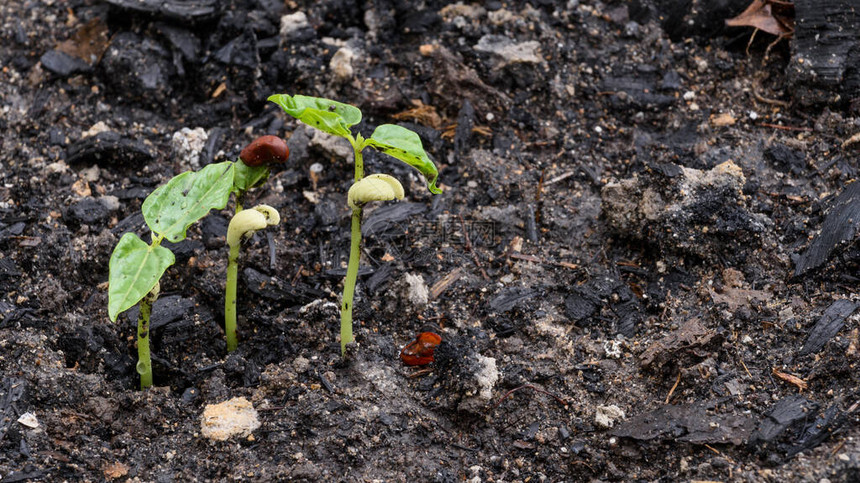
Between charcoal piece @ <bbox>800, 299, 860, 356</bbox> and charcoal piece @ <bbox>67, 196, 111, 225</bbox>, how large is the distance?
305 cm

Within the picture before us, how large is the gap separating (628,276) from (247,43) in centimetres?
245

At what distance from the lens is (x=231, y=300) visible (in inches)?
111

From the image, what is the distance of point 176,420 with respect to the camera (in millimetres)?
2672

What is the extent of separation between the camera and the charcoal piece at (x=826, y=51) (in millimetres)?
3512

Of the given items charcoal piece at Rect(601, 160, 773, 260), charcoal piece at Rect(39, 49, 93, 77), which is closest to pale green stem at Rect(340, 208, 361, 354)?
charcoal piece at Rect(601, 160, 773, 260)

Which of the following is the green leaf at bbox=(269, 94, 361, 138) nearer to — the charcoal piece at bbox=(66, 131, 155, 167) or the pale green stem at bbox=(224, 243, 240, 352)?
the pale green stem at bbox=(224, 243, 240, 352)

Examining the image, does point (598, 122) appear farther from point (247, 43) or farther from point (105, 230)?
point (105, 230)

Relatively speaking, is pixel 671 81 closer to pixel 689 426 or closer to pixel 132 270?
pixel 689 426

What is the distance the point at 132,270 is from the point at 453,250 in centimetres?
149

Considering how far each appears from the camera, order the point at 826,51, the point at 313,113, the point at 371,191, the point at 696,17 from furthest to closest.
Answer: the point at 696,17
the point at 826,51
the point at 371,191
the point at 313,113

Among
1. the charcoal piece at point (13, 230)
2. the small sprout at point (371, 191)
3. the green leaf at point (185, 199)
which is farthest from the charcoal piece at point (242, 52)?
the small sprout at point (371, 191)

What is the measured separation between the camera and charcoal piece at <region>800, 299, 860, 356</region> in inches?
101

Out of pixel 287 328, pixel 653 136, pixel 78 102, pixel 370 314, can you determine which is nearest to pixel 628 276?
pixel 653 136

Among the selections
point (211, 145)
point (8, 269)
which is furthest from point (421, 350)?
point (8, 269)
